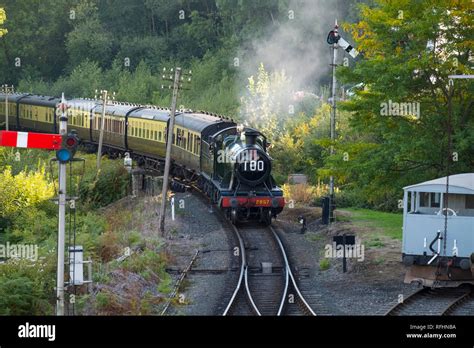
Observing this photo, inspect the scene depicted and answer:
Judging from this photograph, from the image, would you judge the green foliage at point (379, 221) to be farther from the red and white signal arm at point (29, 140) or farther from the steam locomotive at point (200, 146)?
the red and white signal arm at point (29, 140)

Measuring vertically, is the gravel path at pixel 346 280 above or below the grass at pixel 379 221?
below

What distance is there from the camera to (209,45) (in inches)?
2670

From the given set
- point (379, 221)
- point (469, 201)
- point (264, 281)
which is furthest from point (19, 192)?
point (469, 201)

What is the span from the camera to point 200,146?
31266 millimetres

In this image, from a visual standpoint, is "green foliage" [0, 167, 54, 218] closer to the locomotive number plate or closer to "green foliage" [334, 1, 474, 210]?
the locomotive number plate

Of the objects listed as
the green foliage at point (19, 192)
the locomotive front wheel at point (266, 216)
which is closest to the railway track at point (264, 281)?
the locomotive front wheel at point (266, 216)

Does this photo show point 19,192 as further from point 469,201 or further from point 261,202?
point 469,201

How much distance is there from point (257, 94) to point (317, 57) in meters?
14.7

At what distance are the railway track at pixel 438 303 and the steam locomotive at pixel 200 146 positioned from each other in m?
8.33

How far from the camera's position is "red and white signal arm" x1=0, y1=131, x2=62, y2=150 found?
14859 mm

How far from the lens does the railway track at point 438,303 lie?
712 inches

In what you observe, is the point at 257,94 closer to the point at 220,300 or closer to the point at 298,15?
the point at 298,15
